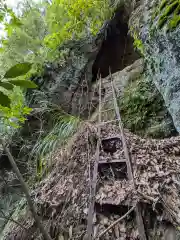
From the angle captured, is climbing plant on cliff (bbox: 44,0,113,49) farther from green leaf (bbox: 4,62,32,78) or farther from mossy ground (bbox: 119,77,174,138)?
green leaf (bbox: 4,62,32,78)

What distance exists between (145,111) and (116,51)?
3849 millimetres

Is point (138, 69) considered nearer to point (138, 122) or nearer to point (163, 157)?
point (138, 122)

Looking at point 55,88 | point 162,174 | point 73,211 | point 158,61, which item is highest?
point 55,88

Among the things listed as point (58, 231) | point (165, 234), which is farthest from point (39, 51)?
point (165, 234)

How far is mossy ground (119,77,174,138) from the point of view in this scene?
3.37 m

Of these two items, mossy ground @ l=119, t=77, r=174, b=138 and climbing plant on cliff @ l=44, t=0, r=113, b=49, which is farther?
climbing plant on cliff @ l=44, t=0, r=113, b=49

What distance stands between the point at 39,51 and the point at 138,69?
10.1ft

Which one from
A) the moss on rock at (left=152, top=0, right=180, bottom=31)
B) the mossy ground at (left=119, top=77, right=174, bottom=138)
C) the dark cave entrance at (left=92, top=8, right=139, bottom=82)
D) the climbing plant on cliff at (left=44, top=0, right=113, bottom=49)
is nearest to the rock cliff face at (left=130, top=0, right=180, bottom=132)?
the moss on rock at (left=152, top=0, right=180, bottom=31)

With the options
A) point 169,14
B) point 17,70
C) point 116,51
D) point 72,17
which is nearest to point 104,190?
point 17,70

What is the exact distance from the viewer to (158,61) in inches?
119

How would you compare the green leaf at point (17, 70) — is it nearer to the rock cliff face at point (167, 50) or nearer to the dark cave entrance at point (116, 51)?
the rock cliff face at point (167, 50)

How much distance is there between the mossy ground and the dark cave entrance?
2.38 metres

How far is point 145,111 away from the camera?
3.72 meters

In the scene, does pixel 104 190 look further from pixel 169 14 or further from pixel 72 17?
pixel 72 17
